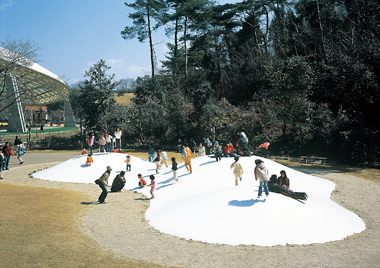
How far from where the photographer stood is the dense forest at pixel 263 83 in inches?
938

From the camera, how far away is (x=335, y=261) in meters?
7.88

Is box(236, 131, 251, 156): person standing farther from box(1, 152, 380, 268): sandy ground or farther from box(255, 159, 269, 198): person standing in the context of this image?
box(255, 159, 269, 198): person standing

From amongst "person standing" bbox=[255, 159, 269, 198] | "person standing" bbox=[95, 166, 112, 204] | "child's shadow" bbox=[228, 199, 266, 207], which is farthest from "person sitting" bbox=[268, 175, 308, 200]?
"person standing" bbox=[95, 166, 112, 204]

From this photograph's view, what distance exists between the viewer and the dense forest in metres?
23.8

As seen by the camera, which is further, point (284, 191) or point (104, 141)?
point (104, 141)

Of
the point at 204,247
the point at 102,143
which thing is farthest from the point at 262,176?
the point at 102,143

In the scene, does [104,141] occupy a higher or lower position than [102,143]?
higher

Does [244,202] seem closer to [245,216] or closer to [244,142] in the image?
[245,216]

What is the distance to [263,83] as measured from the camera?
139 ft

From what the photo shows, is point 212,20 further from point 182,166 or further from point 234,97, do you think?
point 182,166

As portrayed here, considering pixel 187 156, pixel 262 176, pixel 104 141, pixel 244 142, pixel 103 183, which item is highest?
pixel 104 141

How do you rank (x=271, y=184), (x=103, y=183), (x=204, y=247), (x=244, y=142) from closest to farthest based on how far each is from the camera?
1. (x=204, y=247)
2. (x=271, y=184)
3. (x=103, y=183)
4. (x=244, y=142)

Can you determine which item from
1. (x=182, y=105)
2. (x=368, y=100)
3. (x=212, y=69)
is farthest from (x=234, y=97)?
(x=368, y=100)

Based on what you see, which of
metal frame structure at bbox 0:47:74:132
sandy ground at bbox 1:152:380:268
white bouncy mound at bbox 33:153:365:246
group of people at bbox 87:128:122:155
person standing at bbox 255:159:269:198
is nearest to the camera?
sandy ground at bbox 1:152:380:268
